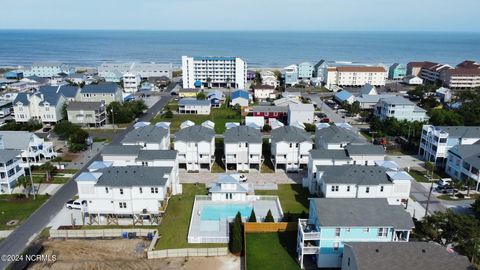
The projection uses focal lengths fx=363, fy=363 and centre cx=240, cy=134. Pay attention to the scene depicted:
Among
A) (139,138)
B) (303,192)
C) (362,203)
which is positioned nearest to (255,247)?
(362,203)

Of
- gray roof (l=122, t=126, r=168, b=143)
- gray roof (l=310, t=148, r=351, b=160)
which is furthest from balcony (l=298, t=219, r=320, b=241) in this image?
gray roof (l=122, t=126, r=168, b=143)

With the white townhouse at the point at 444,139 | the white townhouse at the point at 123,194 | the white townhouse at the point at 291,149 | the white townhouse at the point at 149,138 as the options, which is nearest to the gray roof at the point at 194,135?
the white townhouse at the point at 149,138

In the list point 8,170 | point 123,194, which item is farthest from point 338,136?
point 8,170

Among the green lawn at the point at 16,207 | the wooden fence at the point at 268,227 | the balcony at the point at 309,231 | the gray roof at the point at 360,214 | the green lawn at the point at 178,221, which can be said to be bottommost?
the green lawn at the point at 178,221

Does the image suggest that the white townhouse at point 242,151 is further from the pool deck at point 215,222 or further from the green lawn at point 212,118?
the green lawn at point 212,118

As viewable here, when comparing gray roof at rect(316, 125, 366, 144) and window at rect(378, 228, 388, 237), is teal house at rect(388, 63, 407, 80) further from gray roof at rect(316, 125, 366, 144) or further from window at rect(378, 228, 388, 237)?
window at rect(378, 228, 388, 237)

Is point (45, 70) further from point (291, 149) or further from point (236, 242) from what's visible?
point (236, 242)

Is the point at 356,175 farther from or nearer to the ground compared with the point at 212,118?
farther from the ground
